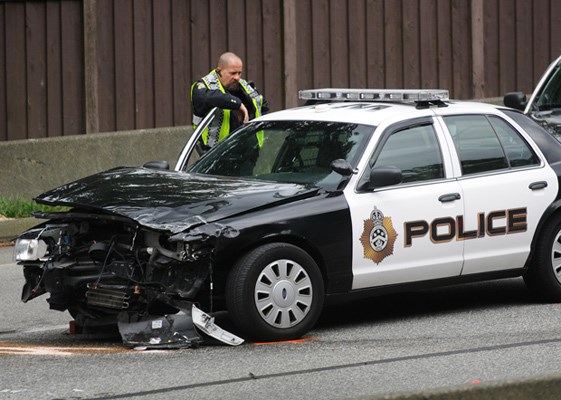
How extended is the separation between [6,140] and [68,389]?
30.9ft

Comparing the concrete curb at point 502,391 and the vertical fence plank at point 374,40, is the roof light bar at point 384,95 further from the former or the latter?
the vertical fence plank at point 374,40

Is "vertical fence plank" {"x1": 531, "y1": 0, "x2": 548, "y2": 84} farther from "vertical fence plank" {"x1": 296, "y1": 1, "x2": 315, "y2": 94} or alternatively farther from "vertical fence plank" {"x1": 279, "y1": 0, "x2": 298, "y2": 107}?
"vertical fence plank" {"x1": 279, "y1": 0, "x2": 298, "y2": 107}

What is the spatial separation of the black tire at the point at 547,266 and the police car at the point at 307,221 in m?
0.01

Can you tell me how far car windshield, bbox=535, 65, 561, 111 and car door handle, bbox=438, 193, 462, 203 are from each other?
4.68 meters

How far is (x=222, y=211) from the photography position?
9.41m

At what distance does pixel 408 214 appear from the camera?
1009cm

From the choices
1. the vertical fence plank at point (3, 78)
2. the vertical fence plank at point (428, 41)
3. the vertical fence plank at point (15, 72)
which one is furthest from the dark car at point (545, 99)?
the vertical fence plank at point (3, 78)

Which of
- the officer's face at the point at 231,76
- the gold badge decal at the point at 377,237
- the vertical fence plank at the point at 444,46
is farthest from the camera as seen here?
the vertical fence plank at the point at 444,46

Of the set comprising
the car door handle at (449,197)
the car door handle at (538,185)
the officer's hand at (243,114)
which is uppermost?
the officer's hand at (243,114)

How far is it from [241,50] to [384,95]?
7.80 m

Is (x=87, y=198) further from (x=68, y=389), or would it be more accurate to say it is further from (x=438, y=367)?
(x=438, y=367)

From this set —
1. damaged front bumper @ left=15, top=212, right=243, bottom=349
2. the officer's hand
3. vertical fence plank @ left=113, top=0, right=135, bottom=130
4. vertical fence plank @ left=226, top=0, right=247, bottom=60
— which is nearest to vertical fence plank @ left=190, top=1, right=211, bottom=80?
vertical fence plank @ left=226, top=0, right=247, bottom=60

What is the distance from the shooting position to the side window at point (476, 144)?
34.8 feet

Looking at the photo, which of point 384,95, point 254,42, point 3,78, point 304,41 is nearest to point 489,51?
point 304,41
